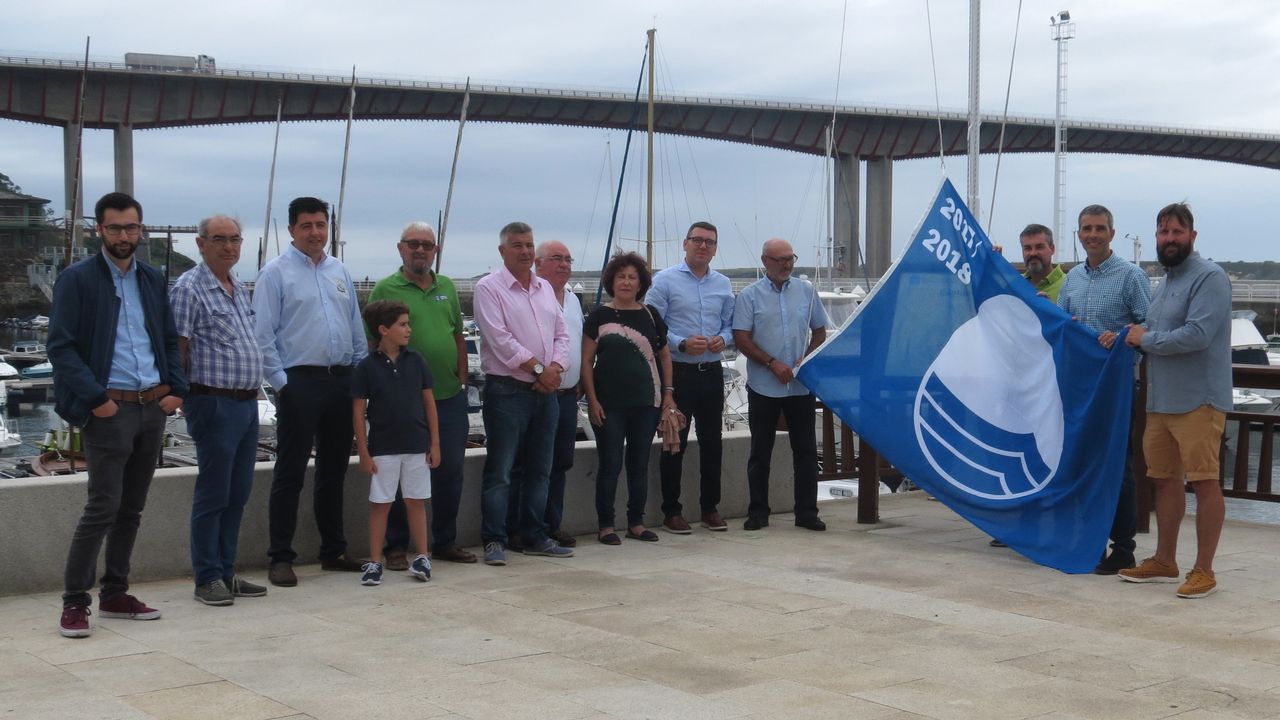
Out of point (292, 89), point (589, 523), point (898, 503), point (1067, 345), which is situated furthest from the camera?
point (292, 89)

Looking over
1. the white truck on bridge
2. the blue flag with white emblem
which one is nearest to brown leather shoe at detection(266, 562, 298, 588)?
the blue flag with white emblem

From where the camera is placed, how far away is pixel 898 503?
10.1 m

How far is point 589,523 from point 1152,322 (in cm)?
369

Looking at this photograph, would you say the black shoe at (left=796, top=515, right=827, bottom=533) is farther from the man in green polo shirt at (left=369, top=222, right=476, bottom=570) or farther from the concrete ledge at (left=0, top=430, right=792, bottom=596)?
the man in green polo shirt at (left=369, top=222, right=476, bottom=570)

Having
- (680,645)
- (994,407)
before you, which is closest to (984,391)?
(994,407)

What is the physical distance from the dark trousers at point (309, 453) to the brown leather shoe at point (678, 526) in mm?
2241

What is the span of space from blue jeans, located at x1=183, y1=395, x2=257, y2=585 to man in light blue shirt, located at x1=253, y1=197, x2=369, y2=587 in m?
0.39

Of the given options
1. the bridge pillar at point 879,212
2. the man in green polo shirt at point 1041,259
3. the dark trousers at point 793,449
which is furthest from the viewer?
the bridge pillar at point 879,212

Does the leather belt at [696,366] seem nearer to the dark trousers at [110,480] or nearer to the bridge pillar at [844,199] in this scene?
the dark trousers at [110,480]

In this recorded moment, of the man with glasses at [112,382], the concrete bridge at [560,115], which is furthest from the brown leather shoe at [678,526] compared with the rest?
the concrete bridge at [560,115]

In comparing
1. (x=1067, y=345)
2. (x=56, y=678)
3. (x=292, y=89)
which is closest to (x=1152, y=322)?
(x=1067, y=345)

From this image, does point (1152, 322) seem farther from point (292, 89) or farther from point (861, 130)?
point (861, 130)

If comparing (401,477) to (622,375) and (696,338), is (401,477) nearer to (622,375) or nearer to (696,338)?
(622,375)

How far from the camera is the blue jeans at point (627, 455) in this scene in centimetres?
814
